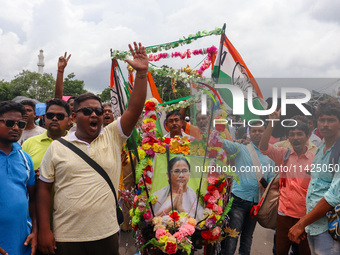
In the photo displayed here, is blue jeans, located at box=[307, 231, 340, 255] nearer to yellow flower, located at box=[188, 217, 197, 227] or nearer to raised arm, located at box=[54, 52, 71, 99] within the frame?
yellow flower, located at box=[188, 217, 197, 227]

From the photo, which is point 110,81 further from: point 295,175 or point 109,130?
point 295,175

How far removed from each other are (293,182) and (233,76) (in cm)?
145

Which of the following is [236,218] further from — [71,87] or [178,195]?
[71,87]

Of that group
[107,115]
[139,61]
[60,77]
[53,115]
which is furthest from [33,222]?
[107,115]

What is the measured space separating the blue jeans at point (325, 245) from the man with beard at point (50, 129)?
8.49 ft

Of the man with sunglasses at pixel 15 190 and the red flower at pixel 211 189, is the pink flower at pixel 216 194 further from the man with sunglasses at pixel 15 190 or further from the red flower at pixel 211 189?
the man with sunglasses at pixel 15 190

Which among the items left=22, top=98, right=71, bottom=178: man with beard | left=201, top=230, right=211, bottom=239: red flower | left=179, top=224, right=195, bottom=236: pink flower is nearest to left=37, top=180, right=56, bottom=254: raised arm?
left=22, top=98, right=71, bottom=178: man with beard

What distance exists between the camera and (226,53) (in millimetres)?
3719

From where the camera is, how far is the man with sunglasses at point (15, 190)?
2150mm

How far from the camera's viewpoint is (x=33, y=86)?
114 feet

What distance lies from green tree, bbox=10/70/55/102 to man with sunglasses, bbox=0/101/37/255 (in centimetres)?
3390

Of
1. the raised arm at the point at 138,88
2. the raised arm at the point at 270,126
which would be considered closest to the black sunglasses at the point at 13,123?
the raised arm at the point at 138,88

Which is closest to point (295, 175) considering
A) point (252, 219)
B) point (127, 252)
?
point (252, 219)

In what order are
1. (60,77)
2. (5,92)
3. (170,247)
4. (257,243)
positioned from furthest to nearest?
(5,92) → (257,243) → (60,77) → (170,247)
